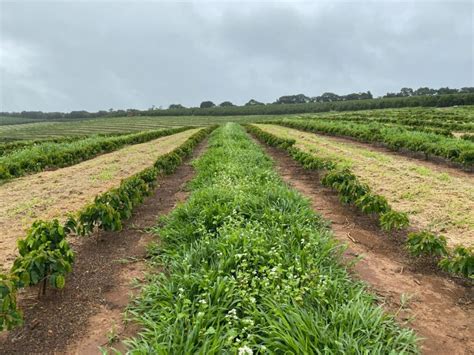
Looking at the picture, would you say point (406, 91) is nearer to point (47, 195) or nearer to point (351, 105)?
point (351, 105)

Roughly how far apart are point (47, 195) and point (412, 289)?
8.88 meters

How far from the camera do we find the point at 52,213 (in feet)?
25.2

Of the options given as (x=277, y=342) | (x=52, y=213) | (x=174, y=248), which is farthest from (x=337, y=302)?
(x=52, y=213)

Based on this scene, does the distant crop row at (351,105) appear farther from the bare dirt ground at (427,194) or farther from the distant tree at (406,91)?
the bare dirt ground at (427,194)

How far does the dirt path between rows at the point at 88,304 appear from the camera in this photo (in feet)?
11.0

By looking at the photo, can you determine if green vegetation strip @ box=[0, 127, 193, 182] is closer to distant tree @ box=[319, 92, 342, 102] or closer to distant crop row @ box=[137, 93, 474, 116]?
distant crop row @ box=[137, 93, 474, 116]

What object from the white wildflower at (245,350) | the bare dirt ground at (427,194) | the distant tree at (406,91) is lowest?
the bare dirt ground at (427,194)

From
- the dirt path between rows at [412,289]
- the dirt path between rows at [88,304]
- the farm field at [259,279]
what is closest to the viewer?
the farm field at [259,279]

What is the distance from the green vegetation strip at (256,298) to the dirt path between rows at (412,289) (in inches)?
12.5

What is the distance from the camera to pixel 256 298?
11.9ft

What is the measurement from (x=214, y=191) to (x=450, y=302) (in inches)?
166

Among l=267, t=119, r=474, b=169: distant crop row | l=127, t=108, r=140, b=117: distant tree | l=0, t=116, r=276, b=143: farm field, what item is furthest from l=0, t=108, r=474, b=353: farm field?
l=127, t=108, r=140, b=117: distant tree

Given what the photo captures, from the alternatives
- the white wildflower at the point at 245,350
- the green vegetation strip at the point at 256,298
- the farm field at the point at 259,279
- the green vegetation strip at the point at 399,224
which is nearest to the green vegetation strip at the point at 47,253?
the farm field at the point at 259,279

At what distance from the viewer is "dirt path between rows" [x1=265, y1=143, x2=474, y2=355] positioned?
3.45 metres
